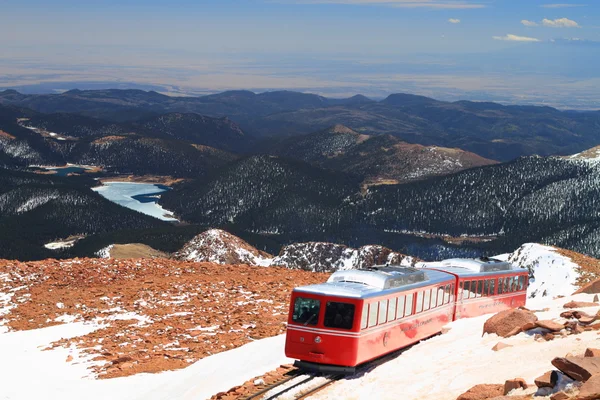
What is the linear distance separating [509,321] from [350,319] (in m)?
5.63

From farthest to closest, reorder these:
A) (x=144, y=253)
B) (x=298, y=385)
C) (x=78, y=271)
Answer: (x=144, y=253) < (x=78, y=271) < (x=298, y=385)

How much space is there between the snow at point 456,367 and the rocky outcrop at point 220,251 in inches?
2888

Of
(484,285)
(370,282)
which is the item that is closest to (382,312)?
(370,282)

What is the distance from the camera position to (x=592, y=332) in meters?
23.3

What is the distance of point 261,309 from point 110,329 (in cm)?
769

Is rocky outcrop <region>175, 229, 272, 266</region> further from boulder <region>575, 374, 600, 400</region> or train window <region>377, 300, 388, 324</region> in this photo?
boulder <region>575, 374, 600, 400</region>

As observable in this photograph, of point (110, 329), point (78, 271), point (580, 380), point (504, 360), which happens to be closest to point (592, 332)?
point (504, 360)

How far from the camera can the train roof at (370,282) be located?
27.1m

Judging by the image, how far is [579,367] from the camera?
1723 cm

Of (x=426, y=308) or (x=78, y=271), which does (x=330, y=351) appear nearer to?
(x=426, y=308)

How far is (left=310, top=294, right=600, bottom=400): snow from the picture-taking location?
2153 cm

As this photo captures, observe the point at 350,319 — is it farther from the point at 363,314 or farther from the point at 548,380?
the point at 548,380

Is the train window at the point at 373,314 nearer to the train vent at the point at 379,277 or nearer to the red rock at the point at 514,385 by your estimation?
the train vent at the point at 379,277

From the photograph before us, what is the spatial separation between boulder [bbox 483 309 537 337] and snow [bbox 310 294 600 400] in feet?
1.01
